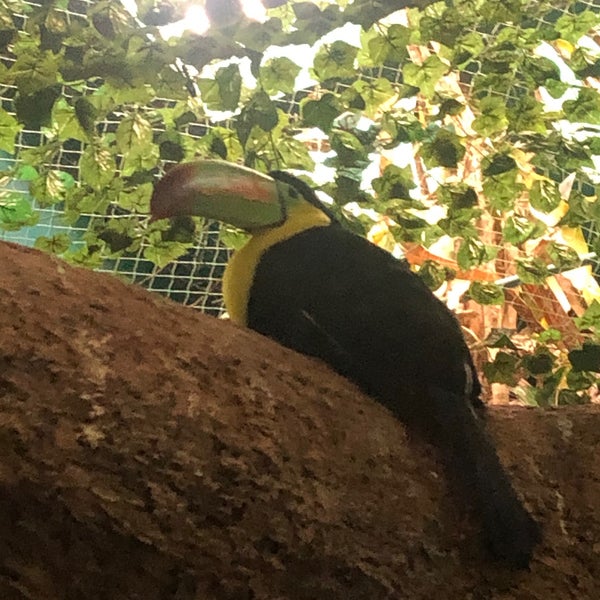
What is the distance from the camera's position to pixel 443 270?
50.8 inches

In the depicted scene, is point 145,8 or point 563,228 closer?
point 145,8

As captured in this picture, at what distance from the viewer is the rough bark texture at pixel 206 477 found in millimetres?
651

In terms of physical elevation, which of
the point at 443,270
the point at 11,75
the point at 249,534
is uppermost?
the point at 11,75

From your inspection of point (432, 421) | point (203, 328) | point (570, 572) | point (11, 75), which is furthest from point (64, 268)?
point (570, 572)

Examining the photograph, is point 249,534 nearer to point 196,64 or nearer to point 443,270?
point 196,64

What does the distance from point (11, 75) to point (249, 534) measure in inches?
23.6

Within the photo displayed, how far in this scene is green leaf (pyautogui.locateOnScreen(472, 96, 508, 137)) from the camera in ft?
3.84

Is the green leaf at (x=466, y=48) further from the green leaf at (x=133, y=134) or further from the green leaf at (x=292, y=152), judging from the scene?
the green leaf at (x=133, y=134)

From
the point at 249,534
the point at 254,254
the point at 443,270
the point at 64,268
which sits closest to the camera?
the point at 249,534

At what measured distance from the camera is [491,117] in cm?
117

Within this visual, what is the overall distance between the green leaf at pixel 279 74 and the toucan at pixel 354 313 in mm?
108

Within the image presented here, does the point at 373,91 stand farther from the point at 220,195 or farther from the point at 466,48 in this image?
the point at 220,195

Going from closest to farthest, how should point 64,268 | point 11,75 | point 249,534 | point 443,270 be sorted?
point 249,534 < point 64,268 < point 11,75 < point 443,270

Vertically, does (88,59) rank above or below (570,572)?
above
